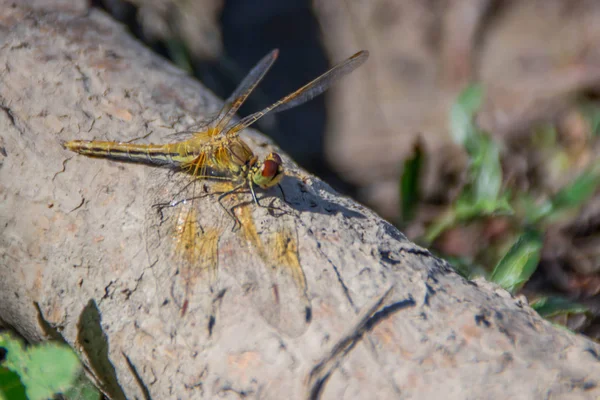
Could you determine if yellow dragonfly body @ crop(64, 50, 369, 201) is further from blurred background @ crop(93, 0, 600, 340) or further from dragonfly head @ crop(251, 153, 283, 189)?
blurred background @ crop(93, 0, 600, 340)

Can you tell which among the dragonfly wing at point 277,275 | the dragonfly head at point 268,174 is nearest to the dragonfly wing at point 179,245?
the dragonfly wing at point 277,275

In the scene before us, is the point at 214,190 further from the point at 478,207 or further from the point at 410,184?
the point at 478,207

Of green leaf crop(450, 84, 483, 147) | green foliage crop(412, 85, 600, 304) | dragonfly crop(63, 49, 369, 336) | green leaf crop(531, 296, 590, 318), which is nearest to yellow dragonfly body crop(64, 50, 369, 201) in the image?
dragonfly crop(63, 49, 369, 336)

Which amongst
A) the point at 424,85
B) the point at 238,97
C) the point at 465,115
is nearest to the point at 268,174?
the point at 238,97

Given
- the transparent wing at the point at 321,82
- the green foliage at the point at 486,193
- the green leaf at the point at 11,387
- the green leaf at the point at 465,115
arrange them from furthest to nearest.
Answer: the green leaf at the point at 465,115 < the green foliage at the point at 486,193 < the transparent wing at the point at 321,82 < the green leaf at the point at 11,387

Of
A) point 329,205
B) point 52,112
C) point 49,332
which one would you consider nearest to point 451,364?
point 329,205

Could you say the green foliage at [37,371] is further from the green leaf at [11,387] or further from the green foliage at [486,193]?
the green foliage at [486,193]
